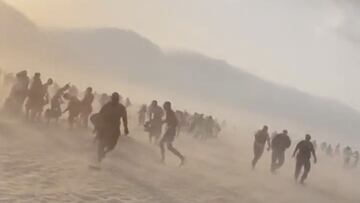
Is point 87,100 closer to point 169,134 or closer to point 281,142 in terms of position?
point 169,134

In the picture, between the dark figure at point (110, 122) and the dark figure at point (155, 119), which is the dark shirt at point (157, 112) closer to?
the dark figure at point (155, 119)

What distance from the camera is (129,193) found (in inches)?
669

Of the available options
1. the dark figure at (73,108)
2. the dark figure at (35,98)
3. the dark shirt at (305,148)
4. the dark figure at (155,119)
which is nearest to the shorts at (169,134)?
the dark figure at (155,119)

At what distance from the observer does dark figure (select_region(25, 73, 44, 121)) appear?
24938mm

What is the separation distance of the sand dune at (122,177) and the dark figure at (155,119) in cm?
55

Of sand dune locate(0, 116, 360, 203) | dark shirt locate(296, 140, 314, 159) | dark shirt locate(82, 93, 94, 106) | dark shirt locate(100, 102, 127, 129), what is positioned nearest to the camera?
sand dune locate(0, 116, 360, 203)

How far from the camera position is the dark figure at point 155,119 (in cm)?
2558

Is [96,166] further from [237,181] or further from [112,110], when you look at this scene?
[237,181]

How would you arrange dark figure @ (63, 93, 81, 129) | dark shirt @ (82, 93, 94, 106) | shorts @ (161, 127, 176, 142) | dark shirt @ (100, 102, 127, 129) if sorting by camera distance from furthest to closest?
1. dark shirt @ (82, 93, 94, 106)
2. dark figure @ (63, 93, 81, 129)
3. shorts @ (161, 127, 176, 142)
4. dark shirt @ (100, 102, 127, 129)

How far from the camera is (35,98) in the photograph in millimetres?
25141

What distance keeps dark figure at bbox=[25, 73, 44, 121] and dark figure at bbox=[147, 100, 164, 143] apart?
3.63 m

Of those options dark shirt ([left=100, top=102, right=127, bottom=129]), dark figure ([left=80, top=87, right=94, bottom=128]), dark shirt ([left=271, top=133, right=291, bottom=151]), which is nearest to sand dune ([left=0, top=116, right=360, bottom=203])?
dark figure ([left=80, top=87, right=94, bottom=128])

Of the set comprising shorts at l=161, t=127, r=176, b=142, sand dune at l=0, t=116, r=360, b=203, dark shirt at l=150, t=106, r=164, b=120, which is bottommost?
sand dune at l=0, t=116, r=360, b=203

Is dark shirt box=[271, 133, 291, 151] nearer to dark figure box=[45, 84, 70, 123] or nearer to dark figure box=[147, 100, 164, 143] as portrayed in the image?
dark figure box=[147, 100, 164, 143]
